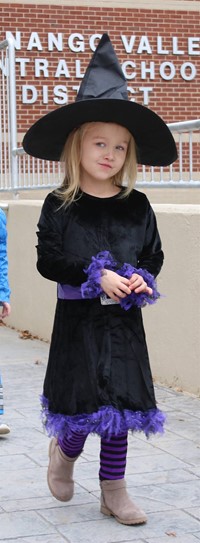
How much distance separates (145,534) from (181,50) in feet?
37.4

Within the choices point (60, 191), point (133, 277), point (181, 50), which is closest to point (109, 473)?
point (133, 277)

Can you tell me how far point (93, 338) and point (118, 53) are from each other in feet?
35.4

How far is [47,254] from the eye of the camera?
412cm

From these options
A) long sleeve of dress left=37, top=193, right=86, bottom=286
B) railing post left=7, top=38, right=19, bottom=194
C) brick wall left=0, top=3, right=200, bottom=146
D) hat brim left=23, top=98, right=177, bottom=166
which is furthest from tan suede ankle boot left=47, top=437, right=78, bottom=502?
brick wall left=0, top=3, right=200, bottom=146

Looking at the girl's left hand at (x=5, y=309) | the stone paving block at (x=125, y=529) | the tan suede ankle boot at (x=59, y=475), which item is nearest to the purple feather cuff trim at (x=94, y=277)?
the tan suede ankle boot at (x=59, y=475)

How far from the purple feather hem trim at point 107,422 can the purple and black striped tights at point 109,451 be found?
8 cm

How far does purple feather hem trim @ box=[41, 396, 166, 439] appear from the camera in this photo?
4012 millimetres

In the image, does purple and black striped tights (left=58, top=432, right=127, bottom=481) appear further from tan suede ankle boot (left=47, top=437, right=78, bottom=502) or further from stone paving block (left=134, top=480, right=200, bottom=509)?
stone paving block (left=134, top=480, right=200, bottom=509)

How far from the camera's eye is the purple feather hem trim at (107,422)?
401cm

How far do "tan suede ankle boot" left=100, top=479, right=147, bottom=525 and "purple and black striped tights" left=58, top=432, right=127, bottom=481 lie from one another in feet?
0.11

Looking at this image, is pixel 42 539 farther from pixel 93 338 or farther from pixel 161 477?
pixel 161 477

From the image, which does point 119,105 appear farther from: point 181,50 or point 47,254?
point 181,50

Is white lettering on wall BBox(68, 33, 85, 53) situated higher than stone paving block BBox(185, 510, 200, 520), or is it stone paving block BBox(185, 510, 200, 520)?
white lettering on wall BBox(68, 33, 85, 53)

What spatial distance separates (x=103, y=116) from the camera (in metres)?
4.11
